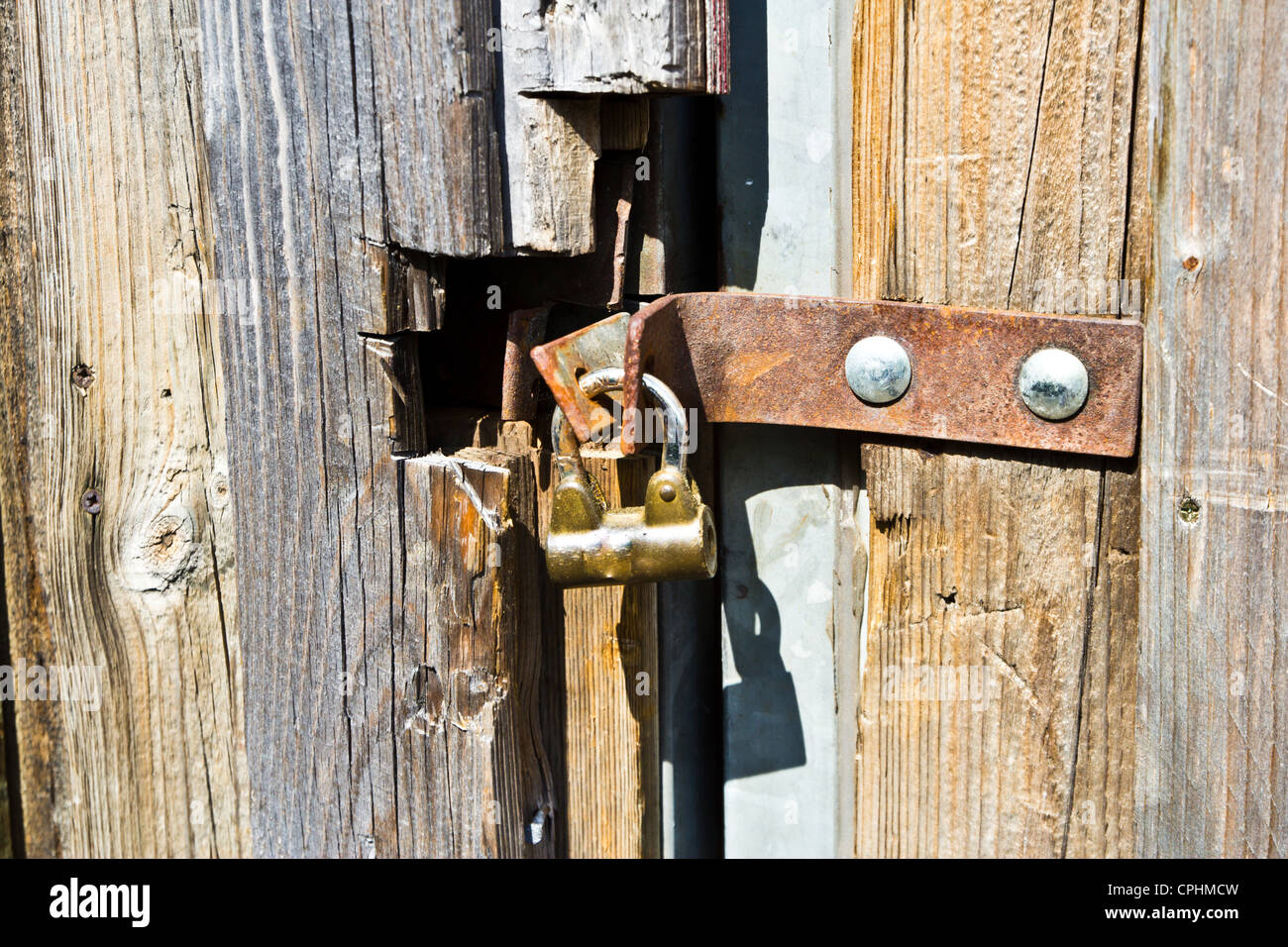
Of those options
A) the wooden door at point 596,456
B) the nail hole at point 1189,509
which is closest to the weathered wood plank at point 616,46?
the wooden door at point 596,456

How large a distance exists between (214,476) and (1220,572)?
1.07 metres

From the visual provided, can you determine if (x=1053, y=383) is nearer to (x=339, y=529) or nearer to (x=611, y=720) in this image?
(x=611, y=720)

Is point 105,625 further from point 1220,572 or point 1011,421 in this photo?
point 1220,572

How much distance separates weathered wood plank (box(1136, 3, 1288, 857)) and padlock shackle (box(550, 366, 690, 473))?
1.48 ft

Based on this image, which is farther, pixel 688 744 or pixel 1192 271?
pixel 688 744

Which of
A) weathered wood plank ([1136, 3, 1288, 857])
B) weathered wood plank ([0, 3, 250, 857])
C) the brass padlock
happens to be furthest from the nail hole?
weathered wood plank ([0, 3, 250, 857])

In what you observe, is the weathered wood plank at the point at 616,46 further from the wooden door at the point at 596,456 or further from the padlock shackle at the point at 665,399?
the padlock shackle at the point at 665,399

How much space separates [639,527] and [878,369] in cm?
29

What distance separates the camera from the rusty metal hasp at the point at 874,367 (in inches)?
37.0

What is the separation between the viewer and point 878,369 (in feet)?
3.28

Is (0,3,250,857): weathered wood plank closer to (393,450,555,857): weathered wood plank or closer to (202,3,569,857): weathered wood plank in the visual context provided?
(202,3,569,857): weathered wood plank

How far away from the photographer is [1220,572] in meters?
0.94
